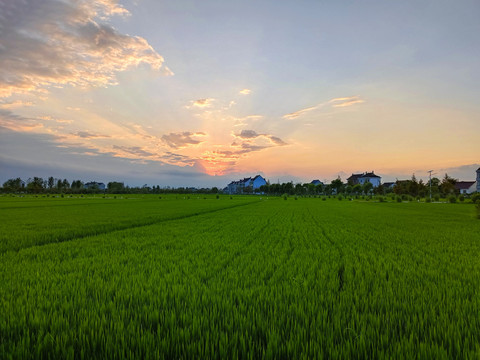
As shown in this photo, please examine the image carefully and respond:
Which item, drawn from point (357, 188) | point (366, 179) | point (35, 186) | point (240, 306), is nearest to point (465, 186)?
point (366, 179)

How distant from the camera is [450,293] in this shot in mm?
4309

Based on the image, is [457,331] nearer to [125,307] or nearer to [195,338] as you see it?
[195,338]

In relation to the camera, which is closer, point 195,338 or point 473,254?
point 195,338

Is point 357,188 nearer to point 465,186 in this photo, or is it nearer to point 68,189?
point 465,186

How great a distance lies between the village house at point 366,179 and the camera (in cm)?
17038

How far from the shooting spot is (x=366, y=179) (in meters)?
171

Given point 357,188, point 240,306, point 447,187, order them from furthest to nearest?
point 357,188, point 447,187, point 240,306

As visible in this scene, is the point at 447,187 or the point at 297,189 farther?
the point at 297,189

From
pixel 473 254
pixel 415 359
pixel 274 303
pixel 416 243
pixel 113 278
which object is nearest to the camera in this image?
pixel 415 359

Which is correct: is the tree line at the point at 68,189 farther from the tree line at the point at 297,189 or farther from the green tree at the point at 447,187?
the green tree at the point at 447,187

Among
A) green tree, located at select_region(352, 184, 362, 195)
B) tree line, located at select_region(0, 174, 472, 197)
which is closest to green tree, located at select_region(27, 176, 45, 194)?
tree line, located at select_region(0, 174, 472, 197)

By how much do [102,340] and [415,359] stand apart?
10.7 feet

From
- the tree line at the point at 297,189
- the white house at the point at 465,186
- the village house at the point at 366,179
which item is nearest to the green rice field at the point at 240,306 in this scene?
the tree line at the point at 297,189

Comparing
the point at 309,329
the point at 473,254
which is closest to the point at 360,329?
the point at 309,329
